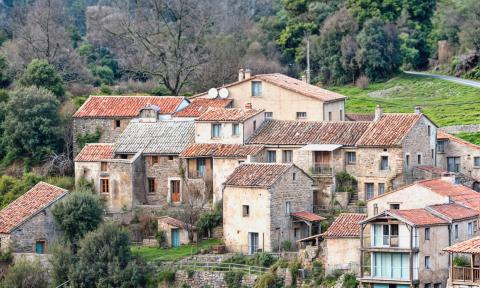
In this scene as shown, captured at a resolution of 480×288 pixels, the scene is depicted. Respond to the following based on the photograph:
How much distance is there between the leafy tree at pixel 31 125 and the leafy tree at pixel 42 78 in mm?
3517

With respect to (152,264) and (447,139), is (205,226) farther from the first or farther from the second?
(447,139)

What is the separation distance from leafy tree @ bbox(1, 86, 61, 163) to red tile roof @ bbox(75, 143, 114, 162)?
12.2 ft

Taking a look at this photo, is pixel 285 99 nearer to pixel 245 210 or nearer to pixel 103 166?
pixel 103 166

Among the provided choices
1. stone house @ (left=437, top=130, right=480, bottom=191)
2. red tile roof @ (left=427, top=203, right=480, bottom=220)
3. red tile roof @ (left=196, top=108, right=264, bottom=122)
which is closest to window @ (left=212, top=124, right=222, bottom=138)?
red tile roof @ (left=196, top=108, right=264, bottom=122)

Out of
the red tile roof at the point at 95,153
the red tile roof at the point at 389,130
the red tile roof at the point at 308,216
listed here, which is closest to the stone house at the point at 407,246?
the red tile roof at the point at 308,216

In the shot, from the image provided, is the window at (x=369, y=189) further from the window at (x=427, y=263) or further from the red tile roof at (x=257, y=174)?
the window at (x=427, y=263)

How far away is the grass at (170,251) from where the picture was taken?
67312mm

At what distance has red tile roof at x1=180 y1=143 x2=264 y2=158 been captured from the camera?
71.6 metres

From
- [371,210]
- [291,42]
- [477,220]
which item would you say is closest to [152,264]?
[371,210]

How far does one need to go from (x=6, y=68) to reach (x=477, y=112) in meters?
25.9

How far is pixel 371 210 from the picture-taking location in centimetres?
6525

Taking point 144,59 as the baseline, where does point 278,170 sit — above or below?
below

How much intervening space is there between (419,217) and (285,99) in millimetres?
18965

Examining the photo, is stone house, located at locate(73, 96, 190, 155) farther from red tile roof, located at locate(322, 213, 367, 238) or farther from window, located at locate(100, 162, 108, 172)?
red tile roof, located at locate(322, 213, 367, 238)
